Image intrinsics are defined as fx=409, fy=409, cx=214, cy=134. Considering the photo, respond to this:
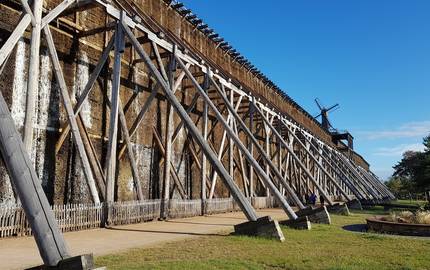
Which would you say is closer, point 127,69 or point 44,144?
point 44,144

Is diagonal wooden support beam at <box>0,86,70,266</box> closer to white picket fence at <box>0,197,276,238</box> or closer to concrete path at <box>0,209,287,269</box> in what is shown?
concrete path at <box>0,209,287,269</box>

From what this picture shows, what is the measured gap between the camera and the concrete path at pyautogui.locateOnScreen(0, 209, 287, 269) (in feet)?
21.6

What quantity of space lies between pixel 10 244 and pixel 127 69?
9.89m

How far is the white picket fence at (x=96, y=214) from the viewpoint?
8711 millimetres

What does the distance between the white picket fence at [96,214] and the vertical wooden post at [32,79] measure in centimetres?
161

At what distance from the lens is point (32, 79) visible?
10078 millimetres

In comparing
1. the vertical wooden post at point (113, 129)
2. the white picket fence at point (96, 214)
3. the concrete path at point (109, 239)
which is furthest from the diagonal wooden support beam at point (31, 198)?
the vertical wooden post at point (113, 129)

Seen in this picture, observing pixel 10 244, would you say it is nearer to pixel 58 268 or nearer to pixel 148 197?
pixel 58 268

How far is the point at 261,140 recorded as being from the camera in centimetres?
3186

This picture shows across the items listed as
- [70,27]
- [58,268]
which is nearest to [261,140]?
[70,27]

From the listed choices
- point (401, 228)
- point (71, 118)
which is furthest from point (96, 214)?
point (401, 228)

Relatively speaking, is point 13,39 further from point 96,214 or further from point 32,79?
point 96,214

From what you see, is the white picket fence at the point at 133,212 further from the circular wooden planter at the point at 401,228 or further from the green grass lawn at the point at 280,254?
the circular wooden planter at the point at 401,228

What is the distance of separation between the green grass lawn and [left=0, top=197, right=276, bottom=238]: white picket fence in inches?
115
